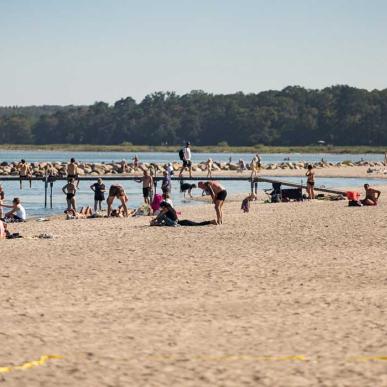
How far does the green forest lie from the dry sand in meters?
145

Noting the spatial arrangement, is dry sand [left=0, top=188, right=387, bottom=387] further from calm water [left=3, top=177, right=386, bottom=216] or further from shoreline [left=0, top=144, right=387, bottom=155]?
shoreline [left=0, top=144, right=387, bottom=155]

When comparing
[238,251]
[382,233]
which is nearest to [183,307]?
[238,251]

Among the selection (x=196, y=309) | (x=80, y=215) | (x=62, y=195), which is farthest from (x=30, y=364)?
(x=62, y=195)

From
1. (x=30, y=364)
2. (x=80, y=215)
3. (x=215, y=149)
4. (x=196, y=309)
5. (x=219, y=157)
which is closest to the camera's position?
(x=30, y=364)

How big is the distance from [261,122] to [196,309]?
162 m

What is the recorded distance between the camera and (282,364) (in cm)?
789

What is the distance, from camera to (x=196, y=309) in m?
10.4

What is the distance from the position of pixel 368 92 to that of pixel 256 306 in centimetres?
16874

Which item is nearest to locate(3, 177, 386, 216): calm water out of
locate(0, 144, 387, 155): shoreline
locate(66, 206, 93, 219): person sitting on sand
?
locate(66, 206, 93, 219): person sitting on sand

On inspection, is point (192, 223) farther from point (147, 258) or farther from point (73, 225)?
point (147, 258)

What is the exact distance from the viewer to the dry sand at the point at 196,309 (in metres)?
7.65

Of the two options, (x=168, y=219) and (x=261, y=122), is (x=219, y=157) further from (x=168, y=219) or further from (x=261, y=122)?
(x=168, y=219)

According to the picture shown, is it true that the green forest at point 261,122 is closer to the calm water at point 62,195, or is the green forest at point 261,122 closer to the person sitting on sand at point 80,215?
the calm water at point 62,195

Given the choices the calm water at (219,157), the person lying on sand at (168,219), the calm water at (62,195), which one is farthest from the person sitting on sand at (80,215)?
the calm water at (219,157)
